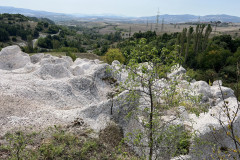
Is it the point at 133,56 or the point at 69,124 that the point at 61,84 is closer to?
the point at 69,124

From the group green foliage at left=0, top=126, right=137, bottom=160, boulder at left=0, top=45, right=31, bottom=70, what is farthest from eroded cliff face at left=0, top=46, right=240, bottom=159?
green foliage at left=0, top=126, right=137, bottom=160

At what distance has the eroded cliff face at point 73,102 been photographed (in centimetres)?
1188

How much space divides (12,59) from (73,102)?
13.2 meters

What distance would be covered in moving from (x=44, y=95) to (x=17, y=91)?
2090mm

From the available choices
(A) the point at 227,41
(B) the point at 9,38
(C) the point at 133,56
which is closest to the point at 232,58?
(A) the point at 227,41

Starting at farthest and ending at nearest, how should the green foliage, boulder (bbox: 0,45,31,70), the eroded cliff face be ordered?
boulder (bbox: 0,45,31,70)
the eroded cliff face
the green foliage

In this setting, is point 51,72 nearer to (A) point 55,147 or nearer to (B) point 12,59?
(B) point 12,59

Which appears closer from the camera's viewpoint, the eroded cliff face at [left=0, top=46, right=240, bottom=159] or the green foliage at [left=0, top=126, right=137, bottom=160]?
the green foliage at [left=0, top=126, right=137, bottom=160]

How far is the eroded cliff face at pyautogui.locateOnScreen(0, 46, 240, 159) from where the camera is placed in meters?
11.9

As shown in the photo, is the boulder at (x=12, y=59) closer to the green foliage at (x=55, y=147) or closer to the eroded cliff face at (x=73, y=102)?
the eroded cliff face at (x=73, y=102)

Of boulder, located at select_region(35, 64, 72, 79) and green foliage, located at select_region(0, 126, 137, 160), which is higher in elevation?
boulder, located at select_region(35, 64, 72, 79)

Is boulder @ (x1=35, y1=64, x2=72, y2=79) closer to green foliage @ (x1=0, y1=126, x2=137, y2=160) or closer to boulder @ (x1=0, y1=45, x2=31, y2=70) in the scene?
boulder @ (x1=0, y1=45, x2=31, y2=70)

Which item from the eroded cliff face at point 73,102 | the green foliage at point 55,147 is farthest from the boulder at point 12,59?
the green foliage at point 55,147

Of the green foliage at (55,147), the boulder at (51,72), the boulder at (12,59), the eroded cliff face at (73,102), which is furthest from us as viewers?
the boulder at (12,59)
